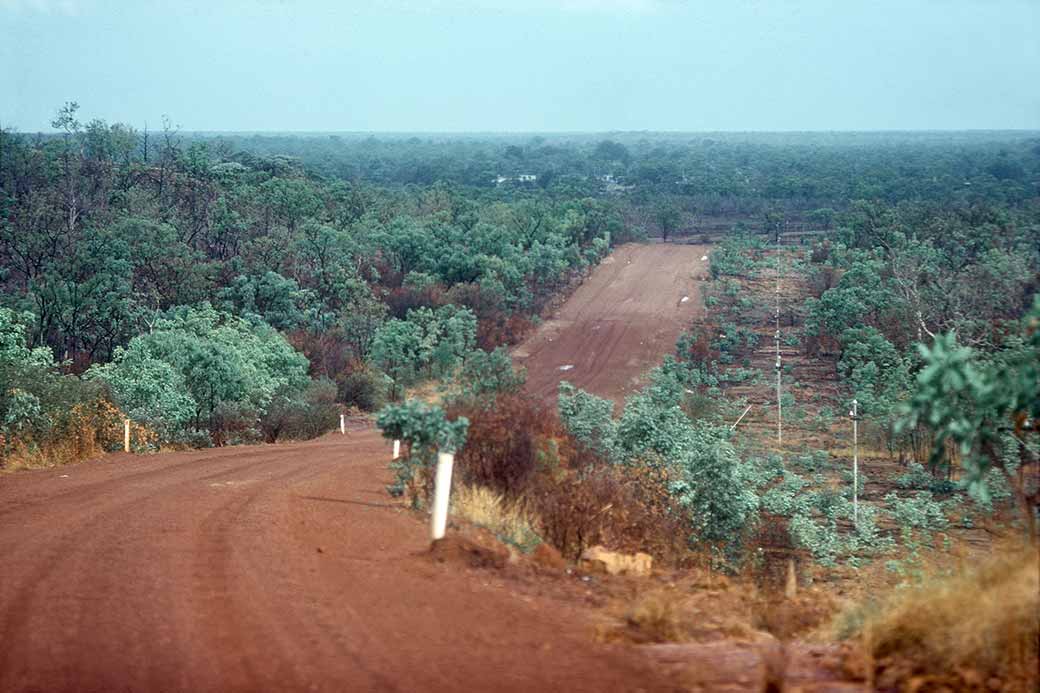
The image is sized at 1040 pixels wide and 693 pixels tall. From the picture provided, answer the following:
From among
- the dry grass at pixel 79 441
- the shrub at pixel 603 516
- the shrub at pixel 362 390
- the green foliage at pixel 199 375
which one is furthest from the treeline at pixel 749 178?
the shrub at pixel 603 516

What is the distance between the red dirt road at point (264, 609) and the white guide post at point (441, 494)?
9.8 inches

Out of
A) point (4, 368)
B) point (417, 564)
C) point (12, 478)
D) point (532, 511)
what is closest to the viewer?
point (417, 564)

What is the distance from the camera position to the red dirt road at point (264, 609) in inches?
249

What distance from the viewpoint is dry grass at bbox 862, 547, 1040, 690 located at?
229 inches

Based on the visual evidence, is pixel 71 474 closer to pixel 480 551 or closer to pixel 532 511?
pixel 532 511

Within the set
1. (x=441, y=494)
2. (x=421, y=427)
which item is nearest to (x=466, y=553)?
(x=441, y=494)

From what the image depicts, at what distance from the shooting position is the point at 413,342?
132 feet

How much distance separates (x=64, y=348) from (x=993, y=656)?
34.5 m

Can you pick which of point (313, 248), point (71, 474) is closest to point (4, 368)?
point (71, 474)

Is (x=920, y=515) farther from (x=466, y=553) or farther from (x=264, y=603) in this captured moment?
(x=264, y=603)

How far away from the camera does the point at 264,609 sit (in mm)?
7695

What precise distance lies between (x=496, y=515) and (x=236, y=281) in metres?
33.1

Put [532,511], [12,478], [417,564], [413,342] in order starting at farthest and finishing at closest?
[413,342], [12,478], [532,511], [417,564]

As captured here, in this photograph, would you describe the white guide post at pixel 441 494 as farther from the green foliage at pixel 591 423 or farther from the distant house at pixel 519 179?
the distant house at pixel 519 179
